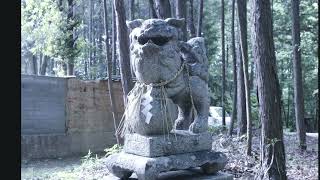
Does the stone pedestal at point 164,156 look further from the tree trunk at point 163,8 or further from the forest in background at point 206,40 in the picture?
the forest in background at point 206,40

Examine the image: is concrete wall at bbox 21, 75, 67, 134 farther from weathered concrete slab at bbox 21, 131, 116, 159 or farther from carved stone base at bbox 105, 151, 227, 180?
carved stone base at bbox 105, 151, 227, 180

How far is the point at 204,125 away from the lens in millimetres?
4625

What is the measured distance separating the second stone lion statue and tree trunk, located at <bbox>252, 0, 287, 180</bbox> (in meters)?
2.55

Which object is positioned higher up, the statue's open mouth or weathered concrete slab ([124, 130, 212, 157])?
the statue's open mouth

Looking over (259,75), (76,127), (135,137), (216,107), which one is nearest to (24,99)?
(76,127)

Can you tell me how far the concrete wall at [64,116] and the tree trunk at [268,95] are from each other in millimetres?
10529

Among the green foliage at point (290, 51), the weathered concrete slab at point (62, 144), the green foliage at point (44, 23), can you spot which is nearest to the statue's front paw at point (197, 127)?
the weathered concrete slab at point (62, 144)

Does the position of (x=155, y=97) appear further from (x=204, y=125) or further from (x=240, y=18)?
(x=240, y=18)

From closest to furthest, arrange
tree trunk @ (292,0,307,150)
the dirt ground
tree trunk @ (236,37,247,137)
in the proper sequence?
1. the dirt ground
2. tree trunk @ (292,0,307,150)
3. tree trunk @ (236,37,247,137)

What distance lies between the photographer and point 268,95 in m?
6.98

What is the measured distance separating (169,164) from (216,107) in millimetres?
22289

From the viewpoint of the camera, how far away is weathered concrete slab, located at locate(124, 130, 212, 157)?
4156 mm

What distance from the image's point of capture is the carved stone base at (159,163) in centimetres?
404

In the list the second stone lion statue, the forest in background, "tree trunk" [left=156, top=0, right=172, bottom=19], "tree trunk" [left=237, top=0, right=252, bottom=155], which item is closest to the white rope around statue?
the second stone lion statue
